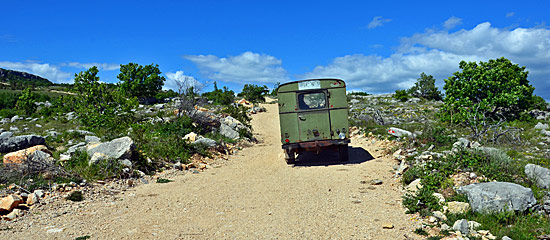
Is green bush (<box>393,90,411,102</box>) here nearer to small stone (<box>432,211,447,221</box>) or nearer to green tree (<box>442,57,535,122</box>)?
green tree (<box>442,57,535,122</box>)

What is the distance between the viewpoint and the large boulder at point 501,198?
5.82 m

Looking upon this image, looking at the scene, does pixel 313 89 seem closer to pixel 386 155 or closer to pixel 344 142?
pixel 344 142

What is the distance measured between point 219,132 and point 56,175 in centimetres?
1050

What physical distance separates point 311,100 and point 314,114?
521 millimetres

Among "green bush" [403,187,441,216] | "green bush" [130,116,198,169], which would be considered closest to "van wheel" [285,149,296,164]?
"green bush" [130,116,198,169]

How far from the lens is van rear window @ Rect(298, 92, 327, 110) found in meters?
12.1

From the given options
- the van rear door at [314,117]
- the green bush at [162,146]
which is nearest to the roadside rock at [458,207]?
the van rear door at [314,117]

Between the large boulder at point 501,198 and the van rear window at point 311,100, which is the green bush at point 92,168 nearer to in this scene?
the van rear window at point 311,100

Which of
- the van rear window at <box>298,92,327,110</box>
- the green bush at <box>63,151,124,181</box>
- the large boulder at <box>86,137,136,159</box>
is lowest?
the green bush at <box>63,151,124,181</box>

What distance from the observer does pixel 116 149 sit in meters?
10.5

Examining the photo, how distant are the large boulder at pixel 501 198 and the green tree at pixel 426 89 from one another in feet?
139

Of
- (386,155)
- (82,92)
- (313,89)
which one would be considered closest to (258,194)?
(313,89)

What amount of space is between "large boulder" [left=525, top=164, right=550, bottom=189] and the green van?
18.1ft

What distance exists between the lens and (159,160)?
39.2ft
